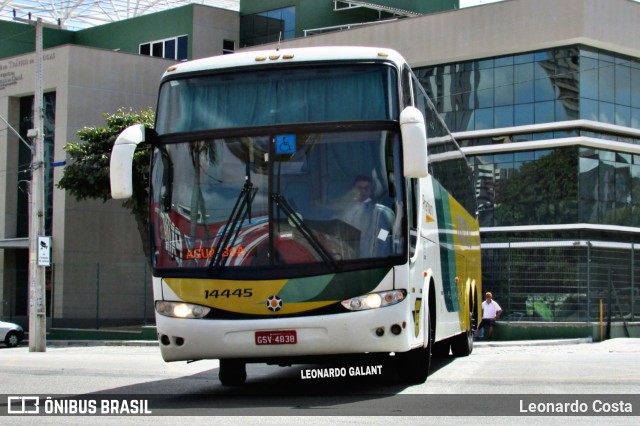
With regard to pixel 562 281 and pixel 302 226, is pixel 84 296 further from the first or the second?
pixel 302 226

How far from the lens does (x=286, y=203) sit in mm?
10930

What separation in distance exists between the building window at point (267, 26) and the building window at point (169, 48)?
336cm

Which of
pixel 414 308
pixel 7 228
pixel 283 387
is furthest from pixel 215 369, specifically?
pixel 7 228

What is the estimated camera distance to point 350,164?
11.0 m

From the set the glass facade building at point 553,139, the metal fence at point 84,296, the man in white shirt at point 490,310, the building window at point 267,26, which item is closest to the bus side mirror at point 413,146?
the man in white shirt at point 490,310

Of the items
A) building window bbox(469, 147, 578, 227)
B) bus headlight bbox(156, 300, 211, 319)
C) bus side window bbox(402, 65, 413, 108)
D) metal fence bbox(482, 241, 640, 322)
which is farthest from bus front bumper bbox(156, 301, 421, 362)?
building window bbox(469, 147, 578, 227)

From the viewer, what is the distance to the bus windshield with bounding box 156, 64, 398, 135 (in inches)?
441

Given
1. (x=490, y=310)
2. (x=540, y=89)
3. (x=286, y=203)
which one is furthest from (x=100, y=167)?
(x=286, y=203)

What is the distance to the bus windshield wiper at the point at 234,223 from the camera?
10.9m

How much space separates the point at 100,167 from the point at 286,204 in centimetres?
2813

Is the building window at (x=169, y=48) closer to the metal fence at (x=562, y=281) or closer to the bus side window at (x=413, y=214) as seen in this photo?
the metal fence at (x=562, y=281)

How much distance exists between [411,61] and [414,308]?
33517mm

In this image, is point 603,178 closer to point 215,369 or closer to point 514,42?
point 514,42

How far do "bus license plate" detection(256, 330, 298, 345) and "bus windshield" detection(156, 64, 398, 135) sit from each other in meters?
2.34
